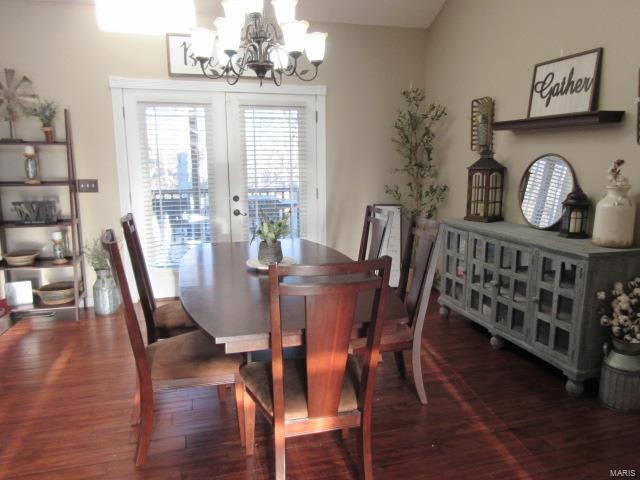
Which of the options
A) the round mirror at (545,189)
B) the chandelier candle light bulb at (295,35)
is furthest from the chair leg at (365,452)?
the round mirror at (545,189)

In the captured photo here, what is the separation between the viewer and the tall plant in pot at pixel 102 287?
389 cm

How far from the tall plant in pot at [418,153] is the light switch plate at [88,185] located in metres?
2.73

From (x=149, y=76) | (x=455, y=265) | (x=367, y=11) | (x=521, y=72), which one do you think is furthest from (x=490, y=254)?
(x=149, y=76)

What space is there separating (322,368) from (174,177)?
298 cm

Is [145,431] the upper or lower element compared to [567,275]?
lower

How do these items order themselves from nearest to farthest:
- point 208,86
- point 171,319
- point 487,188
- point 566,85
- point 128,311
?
point 128,311, point 171,319, point 566,85, point 487,188, point 208,86

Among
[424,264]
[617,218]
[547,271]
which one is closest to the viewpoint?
[424,264]

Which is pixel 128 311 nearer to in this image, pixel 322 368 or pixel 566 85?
pixel 322 368

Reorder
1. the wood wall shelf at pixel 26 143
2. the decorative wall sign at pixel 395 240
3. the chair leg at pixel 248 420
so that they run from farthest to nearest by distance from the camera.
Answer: the decorative wall sign at pixel 395 240 → the wood wall shelf at pixel 26 143 → the chair leg at pixel 248 420

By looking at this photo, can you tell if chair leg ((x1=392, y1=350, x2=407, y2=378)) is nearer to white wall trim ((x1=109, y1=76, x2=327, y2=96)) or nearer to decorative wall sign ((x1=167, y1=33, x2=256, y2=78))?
white wall trim ((x1=109, y1=76, x2=327, y2=96))

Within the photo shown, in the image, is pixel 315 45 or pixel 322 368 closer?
pixel 322 368

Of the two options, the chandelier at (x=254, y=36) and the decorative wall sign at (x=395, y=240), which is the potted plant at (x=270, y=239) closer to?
the chandelier at (x=254, y=36)

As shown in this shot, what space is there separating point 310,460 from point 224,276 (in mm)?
981

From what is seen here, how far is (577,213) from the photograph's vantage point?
106 inches
